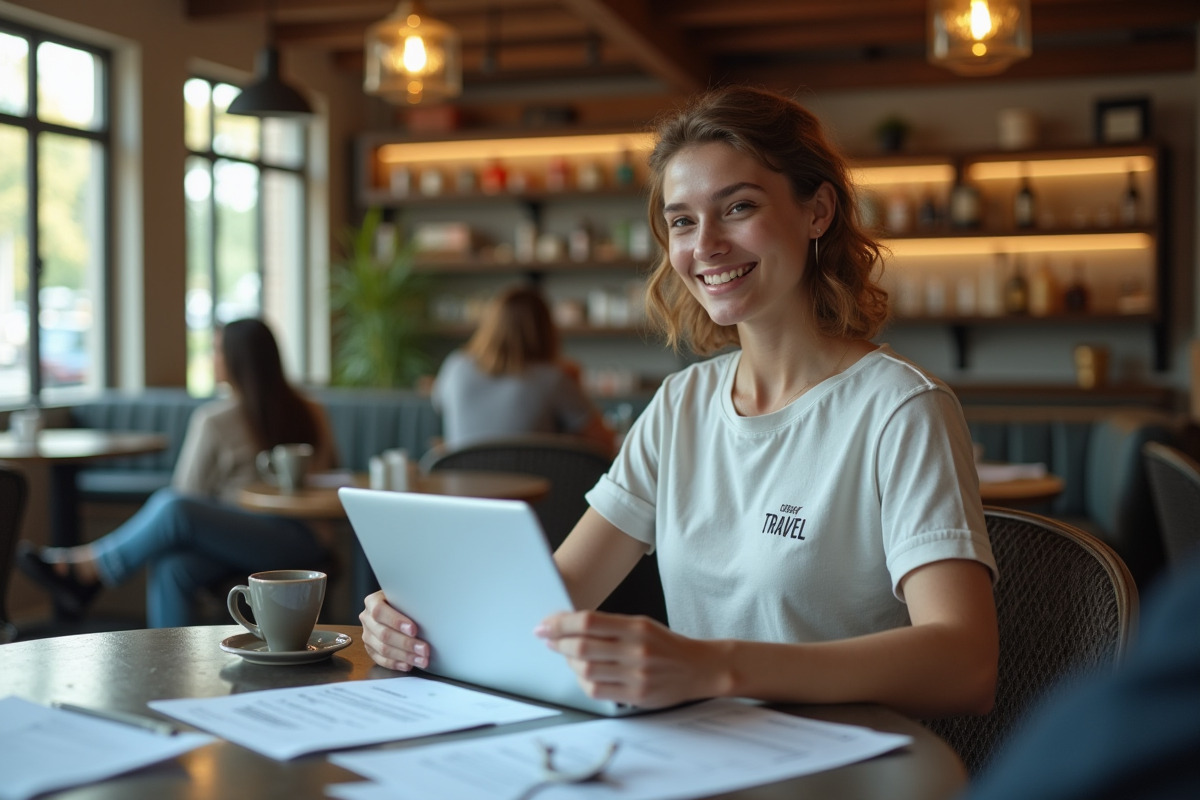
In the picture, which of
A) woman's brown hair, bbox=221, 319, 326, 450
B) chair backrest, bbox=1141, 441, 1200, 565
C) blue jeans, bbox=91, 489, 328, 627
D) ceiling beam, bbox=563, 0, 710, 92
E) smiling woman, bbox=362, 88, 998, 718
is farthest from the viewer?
ceiling beam, bbox=563, 0, 710, 92

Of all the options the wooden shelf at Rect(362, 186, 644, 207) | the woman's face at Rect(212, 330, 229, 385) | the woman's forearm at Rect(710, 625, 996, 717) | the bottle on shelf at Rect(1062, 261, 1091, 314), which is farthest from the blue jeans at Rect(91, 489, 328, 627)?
the bottle on shelf at Rect(1062, 261, 1091, 314)

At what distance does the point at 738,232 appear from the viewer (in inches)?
57.7

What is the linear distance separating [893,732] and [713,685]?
147 millimetres

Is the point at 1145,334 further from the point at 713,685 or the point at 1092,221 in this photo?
the point at 713,685

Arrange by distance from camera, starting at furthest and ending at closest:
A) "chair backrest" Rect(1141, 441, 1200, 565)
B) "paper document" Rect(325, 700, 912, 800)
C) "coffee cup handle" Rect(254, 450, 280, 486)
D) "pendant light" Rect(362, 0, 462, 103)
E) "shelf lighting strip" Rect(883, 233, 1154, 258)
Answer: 1. "shelf lighting strip" Rect(883, 233, 1154, 258)
2. "pendant light" Rect(362, 0, 462, 103)
3. "coffee cup handle" Rect(254, 450, 280, 486)
4. "chair backrest" Rect(1141, 441, 1200, 565)
5. "paper document" Rect(325, 700, 912, 800)

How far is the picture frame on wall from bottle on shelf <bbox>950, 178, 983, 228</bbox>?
75 centimetres

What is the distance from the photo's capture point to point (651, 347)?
8.20 m

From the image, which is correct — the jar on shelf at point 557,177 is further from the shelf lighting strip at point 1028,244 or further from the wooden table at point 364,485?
the wooden table at point 364,485

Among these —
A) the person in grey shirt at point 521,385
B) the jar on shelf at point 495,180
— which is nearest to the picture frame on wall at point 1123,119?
the jar on shelf at point 495,180

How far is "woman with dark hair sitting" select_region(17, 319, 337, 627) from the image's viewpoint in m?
3.57

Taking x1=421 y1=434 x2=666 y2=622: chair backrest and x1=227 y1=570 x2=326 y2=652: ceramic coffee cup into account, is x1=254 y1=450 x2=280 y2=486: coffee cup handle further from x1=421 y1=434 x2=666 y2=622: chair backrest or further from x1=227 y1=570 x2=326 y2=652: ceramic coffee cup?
x1=227 y1=570 x2=326 y2=652: ceramic coffee cup

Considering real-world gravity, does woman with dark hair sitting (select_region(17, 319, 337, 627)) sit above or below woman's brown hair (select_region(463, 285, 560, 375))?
below

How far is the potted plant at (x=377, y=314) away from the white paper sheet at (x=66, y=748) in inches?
271

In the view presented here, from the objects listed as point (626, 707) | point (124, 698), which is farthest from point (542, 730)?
point (124, 698)
